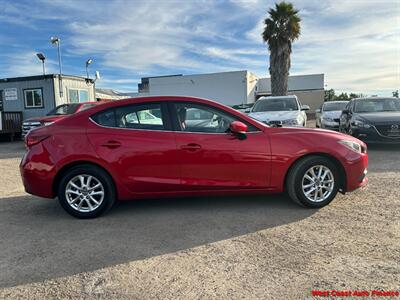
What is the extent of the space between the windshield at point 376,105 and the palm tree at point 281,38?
12995 mm

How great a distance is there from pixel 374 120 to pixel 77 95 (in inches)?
641

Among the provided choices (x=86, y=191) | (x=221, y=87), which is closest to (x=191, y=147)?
(x=86, y=191)

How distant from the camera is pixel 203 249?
3.74 metres

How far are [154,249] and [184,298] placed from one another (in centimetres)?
101

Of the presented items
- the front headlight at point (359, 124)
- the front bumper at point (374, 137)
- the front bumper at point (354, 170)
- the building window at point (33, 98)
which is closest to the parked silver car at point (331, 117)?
the front headlight at point (359, 124)

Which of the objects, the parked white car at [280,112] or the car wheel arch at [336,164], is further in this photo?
the parked white car at [280,112]

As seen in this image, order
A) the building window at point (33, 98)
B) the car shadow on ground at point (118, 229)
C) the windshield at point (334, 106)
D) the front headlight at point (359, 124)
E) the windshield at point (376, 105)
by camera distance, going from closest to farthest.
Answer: the car shadow on ground at point (118, 229) → the front headlight at point (359, 124) → the windshield at point (376, 105) → the windshield at point (334, 106) → the building window at point (33, 98)

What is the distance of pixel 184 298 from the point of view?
284 cm

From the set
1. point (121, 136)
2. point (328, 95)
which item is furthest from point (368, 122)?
point (328, 95)

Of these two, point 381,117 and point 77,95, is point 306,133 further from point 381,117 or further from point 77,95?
point 77,95

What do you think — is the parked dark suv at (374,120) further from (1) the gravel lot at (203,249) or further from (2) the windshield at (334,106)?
(2) the windshield at (334,106)

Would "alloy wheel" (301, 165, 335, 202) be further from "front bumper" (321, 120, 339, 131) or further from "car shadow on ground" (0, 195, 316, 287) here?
"front bumper" (321, 120, 339, 131)

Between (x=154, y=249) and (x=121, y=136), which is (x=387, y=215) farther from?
(x=121, y=136)

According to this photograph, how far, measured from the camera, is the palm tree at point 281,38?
2356 centimetres
